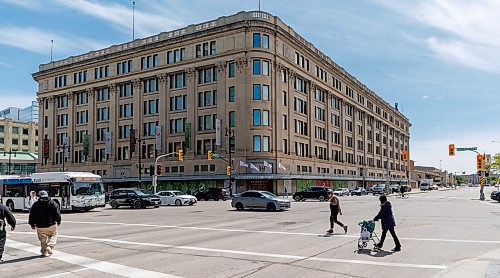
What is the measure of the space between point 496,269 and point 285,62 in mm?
60807

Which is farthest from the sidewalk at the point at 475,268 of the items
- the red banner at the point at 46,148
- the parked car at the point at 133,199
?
the red banner at the point at 46,148

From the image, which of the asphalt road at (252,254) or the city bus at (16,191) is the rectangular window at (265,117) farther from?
the asphalt road at (252,254)

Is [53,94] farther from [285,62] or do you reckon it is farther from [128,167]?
[285,62]

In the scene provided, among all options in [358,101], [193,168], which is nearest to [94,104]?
[193,168]

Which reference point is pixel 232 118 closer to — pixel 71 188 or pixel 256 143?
pixel 256 143

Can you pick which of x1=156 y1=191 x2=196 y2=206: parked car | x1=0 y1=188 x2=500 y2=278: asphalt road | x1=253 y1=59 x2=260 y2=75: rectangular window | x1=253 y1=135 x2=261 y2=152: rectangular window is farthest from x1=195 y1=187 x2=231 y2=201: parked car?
x1=0 y1=188 x2=500 y2=278: asphalt road

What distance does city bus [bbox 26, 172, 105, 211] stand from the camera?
32.9 metres

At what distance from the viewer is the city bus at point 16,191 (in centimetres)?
3539

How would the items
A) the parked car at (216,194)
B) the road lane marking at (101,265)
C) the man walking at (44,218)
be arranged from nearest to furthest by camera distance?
the road lane marking at (101,265) → the man walking at (44,218) → the parked car at (216,194)

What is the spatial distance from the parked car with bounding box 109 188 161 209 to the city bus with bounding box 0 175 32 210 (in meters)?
6.74

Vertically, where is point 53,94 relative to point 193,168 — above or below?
above

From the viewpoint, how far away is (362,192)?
74688mm

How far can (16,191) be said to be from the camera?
36250 millimetres

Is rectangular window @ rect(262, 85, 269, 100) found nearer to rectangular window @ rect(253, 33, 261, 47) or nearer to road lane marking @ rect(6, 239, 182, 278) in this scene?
rectangular window @ rect(253, 33, 261, 47)
